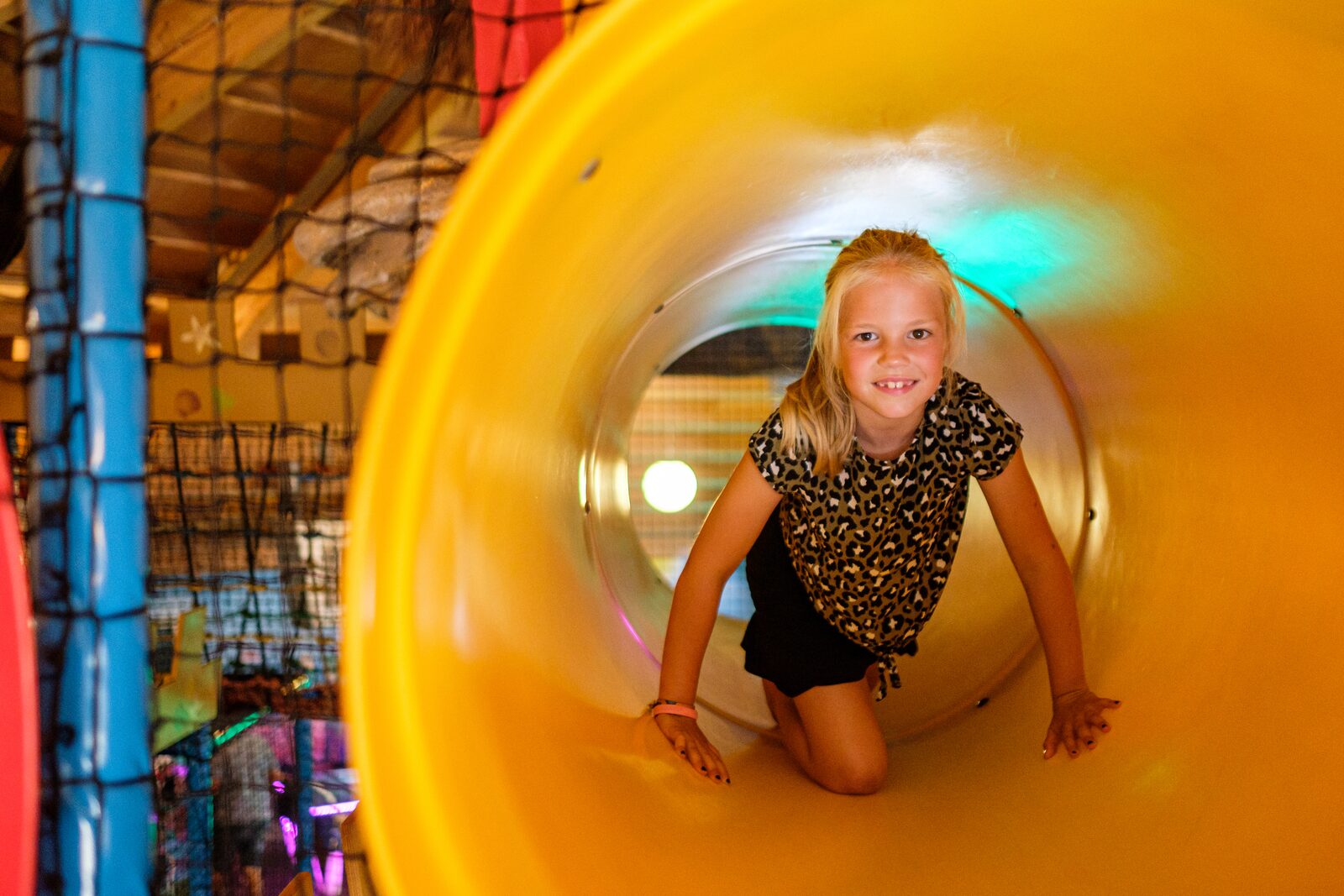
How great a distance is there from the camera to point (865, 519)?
1378 mm

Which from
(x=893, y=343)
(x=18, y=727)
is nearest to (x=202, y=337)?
(x=18, y=727)

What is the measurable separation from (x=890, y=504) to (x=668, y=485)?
1.23 m

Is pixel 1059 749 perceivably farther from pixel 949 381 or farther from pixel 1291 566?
pixel 949 381

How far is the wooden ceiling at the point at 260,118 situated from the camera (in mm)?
2018

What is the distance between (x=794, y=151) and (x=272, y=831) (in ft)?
6.74

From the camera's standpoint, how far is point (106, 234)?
3.42 ft

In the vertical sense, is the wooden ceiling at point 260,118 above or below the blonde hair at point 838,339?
above

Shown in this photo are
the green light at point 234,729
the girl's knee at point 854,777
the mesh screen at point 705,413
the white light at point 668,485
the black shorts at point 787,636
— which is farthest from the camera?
the mesh screen at point 705,413

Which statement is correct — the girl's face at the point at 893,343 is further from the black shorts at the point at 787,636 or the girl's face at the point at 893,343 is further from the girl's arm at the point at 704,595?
the black shorts at the point at 787,636

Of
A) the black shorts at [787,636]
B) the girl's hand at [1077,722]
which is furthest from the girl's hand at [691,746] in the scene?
the girl's hand at [1077,722]

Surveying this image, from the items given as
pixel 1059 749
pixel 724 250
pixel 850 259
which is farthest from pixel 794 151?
pixel 1059 749

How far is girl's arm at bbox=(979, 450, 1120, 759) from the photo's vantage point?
118 cm

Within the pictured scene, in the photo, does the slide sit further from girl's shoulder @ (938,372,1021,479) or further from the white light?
the white light

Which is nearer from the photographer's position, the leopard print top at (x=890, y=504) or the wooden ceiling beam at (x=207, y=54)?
the leopard print top at (x=890, y=504)
